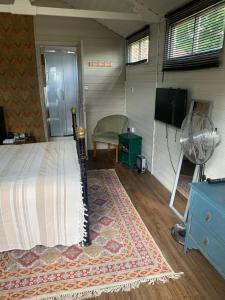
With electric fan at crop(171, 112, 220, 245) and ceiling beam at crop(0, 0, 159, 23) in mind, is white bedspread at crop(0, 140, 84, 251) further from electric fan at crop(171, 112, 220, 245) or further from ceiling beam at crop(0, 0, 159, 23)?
ceiling beam at crop(0, 0, 159, 23)

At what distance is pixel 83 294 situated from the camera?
5.30ft

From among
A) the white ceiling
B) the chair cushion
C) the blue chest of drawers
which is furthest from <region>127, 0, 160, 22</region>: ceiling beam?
the blue chest of drawers

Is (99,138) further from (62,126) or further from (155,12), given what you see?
(155,12)

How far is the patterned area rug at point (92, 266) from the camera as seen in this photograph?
5.44 ft

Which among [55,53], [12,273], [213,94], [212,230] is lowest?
[12,273]

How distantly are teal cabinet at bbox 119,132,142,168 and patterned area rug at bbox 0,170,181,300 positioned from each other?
1652 mm

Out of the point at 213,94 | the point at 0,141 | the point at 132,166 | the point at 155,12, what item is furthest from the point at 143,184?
the point at 0,141

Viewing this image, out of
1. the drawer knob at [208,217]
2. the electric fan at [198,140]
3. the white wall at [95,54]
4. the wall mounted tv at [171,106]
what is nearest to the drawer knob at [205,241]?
the drawer knob at [208,217]

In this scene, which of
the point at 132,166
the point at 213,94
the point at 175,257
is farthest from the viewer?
the point at 132,166

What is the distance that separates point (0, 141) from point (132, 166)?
245 centimetres

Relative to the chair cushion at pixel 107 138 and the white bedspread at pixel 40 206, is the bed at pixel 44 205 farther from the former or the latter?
the chair cushion at pixel 107 138

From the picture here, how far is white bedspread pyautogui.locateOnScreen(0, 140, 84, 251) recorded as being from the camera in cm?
178

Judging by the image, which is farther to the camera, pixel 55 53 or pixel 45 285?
pixel 55 53

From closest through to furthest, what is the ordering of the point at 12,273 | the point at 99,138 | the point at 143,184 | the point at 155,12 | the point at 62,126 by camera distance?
the point at 12,273 < the point at 155,12 < the point at 143,184 < the point at 99,138 < the point at 62,126
